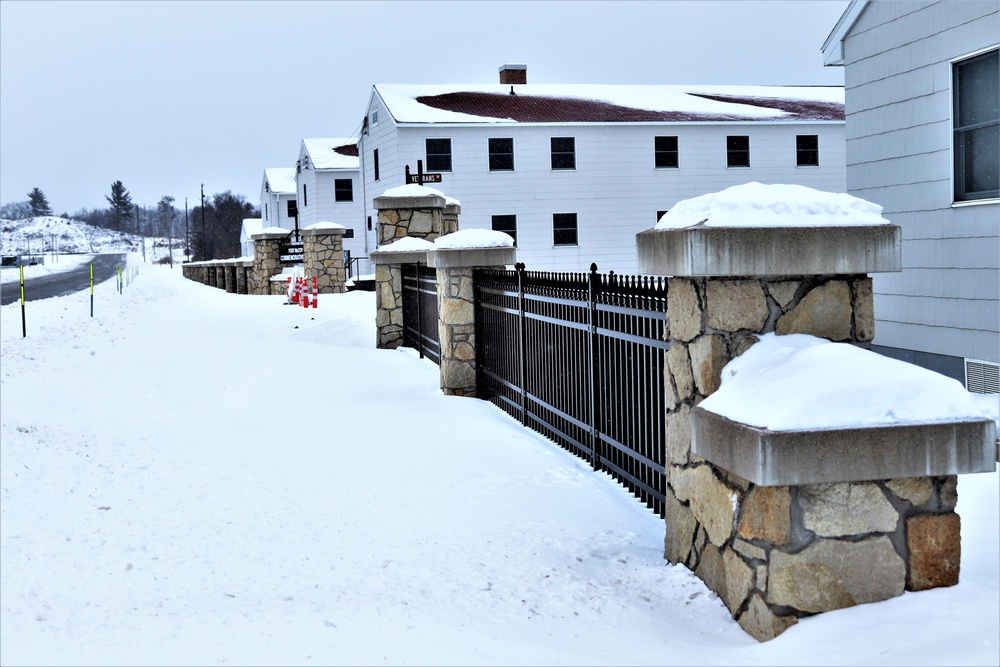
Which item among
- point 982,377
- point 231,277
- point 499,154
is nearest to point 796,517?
point 982,377

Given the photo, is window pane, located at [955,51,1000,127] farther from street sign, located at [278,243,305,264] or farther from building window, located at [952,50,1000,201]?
street sign, located at [278,243,305,264]

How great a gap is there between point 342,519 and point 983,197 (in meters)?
6.60

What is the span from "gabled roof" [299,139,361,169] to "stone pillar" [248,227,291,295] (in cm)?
1015

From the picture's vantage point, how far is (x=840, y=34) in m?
10.4

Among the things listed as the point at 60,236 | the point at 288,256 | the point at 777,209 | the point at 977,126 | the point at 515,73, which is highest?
the point at 60,236

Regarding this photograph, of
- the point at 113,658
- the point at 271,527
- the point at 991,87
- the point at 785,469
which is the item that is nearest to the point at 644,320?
the point at 785,469

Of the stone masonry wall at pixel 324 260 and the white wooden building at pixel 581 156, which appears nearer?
the stone masonry wall at pixel 324 260

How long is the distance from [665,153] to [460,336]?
21.0 metres

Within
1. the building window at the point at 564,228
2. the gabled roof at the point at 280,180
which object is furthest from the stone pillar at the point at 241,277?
the gabled roof at the point at 280,180

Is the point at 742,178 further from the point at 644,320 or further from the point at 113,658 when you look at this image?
the point at 113,658

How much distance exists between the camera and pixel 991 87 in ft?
27.7

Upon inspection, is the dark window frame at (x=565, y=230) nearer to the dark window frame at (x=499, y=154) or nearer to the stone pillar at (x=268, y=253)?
the dark window frame at (x=499, y=154)

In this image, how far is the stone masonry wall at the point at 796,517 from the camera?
3.73 metres

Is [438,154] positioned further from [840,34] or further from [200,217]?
[200,217]
